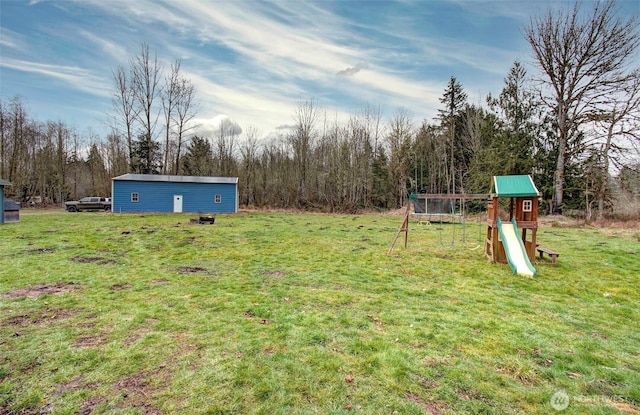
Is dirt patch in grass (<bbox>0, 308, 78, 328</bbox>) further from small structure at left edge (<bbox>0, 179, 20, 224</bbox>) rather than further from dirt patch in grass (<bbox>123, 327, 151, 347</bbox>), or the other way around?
small structure at left edge (<bbox>0, 179, 20, 224</bbox>)

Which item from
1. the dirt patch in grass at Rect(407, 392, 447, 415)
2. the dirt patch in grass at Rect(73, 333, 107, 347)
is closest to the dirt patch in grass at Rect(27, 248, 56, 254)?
the dirt patch in grass at Rect(73, 333, 107, 347)

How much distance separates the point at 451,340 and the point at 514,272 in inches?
171

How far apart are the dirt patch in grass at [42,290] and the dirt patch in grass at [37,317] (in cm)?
94

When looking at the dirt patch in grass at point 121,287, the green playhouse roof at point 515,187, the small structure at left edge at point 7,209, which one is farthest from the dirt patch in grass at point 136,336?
the small structure at left edge at point 7,209

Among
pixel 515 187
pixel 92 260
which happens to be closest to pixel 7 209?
pixel 92 260

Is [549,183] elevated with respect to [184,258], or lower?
elevated

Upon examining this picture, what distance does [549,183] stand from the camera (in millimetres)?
21094

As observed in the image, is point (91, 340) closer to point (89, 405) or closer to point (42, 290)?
point (89, 405)

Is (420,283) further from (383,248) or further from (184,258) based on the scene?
(184,258)

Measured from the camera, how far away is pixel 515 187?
803cm

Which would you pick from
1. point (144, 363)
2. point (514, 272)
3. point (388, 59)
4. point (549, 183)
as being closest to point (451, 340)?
point (144, 363)

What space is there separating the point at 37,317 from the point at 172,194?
21.8 metres

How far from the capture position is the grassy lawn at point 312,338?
2.40 meters

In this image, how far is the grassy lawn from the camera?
2.40 m
